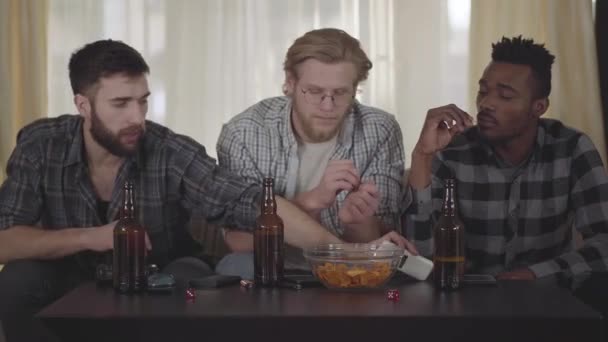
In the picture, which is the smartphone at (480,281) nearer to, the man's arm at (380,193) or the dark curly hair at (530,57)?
the man's arm at (380,193)

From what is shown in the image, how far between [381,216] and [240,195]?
1.61 feet

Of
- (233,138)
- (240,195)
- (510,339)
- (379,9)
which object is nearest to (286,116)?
(233,138)

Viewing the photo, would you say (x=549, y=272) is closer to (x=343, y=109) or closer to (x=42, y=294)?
(x=343, y=109)

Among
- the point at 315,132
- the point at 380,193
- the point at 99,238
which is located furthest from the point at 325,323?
the point at 315,132

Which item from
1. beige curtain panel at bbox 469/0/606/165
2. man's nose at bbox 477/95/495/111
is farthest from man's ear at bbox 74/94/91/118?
beige curtain panel at bbox 469/0/606/165

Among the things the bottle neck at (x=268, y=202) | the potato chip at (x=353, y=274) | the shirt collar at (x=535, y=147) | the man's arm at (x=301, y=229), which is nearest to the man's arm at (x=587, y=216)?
the shirt collar at (x=535, y=147)

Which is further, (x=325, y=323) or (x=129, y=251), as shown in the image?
(x=129, y=251)

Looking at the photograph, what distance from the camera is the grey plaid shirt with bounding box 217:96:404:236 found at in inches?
121

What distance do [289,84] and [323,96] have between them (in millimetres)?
195

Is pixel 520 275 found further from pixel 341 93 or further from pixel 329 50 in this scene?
pixel 329 50

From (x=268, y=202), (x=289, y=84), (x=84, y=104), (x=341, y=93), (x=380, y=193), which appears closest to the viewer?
(x=268, y=202)

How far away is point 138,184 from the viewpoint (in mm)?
2924

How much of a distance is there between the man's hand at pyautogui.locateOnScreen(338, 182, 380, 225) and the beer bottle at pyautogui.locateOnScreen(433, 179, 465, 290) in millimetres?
689

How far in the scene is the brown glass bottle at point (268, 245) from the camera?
2.19 meters
